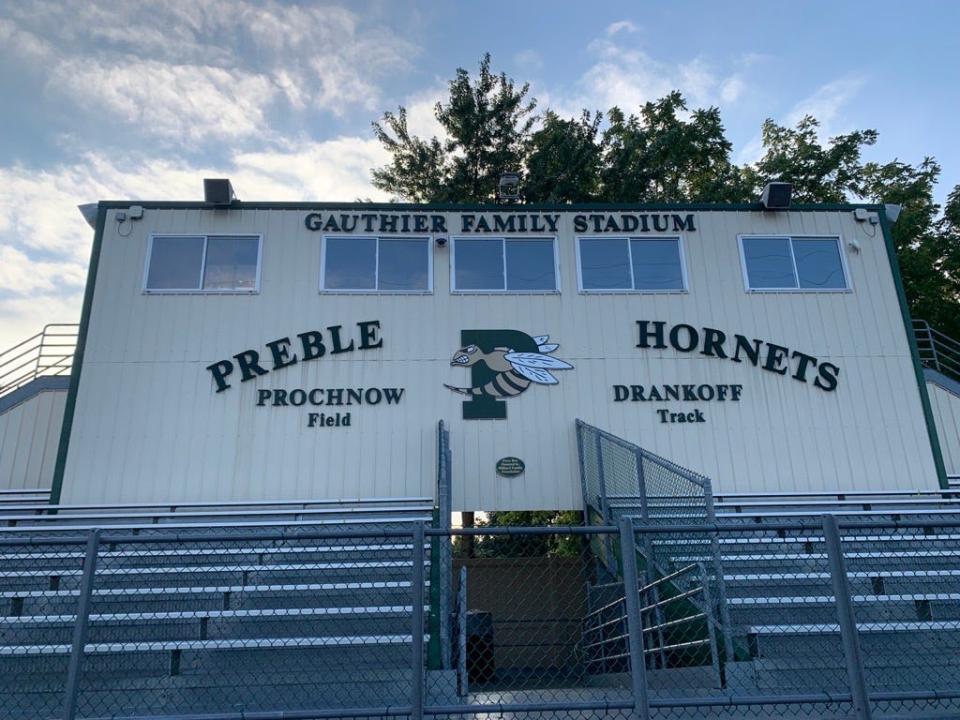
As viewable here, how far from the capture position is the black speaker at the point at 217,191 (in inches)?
440

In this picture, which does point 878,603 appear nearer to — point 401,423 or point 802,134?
point 401,423

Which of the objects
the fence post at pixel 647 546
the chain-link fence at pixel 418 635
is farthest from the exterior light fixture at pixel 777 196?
the fence post at pixel 647 546

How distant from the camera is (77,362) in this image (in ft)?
34.1

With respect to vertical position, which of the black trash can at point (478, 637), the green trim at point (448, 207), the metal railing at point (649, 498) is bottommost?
the black trash can at point (478, 637)

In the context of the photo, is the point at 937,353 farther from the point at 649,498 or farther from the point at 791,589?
the point at 649,498

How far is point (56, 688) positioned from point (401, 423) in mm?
5453

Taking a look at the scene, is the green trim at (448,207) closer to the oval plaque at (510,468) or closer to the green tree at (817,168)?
the oval plaque at (510,468)

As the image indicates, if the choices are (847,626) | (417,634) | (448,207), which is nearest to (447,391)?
(448,207)

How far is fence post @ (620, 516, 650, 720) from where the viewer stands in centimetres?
388

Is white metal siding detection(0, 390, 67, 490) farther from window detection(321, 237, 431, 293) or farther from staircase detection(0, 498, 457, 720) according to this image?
window detection(321, 237, 431, 293)

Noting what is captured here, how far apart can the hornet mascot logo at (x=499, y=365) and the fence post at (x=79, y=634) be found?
22.0 feet

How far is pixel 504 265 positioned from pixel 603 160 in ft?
45.3

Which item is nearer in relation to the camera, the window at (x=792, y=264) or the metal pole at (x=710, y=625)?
the metal pole at (x=710, y=625)

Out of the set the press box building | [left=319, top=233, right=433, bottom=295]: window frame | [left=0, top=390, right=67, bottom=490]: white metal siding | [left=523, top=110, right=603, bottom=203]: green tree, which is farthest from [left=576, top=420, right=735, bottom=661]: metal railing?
[left=523, top=110, right=603, bottom=203]: green tree
